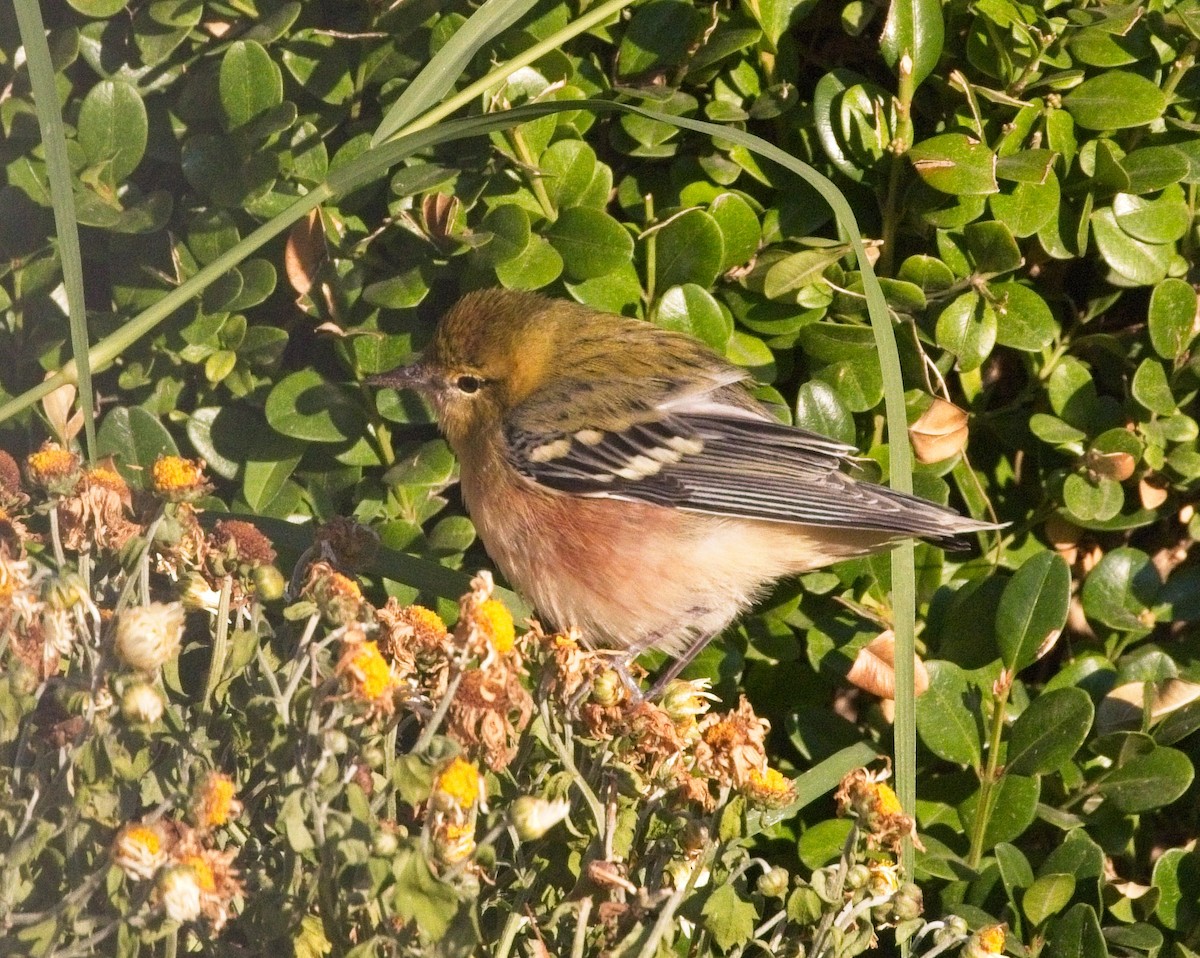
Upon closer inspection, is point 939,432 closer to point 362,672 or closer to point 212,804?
point 362,672

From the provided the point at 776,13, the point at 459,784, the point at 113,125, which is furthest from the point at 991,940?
the point at 113,125

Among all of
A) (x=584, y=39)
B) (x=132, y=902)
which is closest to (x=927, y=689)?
(x=584, y=39)

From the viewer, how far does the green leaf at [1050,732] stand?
2420mm

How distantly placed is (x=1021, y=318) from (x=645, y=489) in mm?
825

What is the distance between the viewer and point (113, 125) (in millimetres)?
2426

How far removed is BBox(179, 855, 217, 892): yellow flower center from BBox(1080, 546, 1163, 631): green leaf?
2.00m

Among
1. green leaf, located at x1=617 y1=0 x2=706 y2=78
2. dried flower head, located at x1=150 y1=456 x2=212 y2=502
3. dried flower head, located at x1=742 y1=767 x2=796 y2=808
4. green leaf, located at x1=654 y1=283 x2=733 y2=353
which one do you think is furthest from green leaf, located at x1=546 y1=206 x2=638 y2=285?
dried flower head, located at x1=742 y1=767 x2=796 y2=808

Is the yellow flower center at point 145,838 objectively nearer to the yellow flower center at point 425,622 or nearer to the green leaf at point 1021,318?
the yellow flower center at point 425,622

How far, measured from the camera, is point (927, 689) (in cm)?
253

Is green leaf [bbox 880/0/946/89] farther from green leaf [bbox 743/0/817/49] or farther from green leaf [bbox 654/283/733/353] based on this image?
green leaf [bbox 654/283/733/353]

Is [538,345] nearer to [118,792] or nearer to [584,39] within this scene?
[584,39]

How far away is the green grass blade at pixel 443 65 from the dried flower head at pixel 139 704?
1.12m

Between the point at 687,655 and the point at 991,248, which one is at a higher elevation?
the point at 991,248

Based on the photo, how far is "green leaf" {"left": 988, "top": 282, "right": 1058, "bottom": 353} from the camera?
2.60 metres
